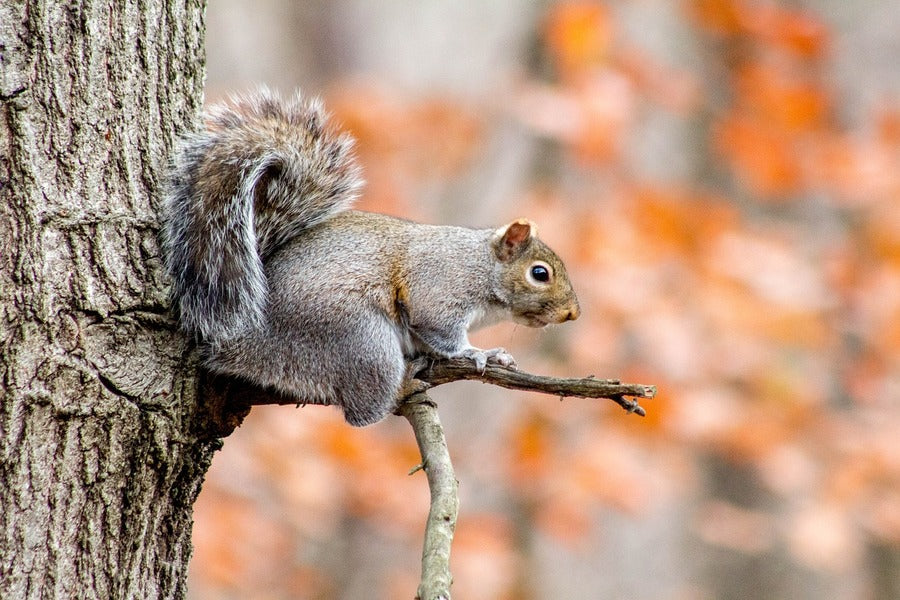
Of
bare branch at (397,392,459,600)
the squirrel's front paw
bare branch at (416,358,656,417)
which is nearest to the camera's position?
bare branch at (397,392,459,600)

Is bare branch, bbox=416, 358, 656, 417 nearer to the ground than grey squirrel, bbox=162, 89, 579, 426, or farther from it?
nearer to the ground

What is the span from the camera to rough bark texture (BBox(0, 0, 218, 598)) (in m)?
1.72

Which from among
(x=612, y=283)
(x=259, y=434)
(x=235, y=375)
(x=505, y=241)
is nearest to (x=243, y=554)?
(x=259, y=434)

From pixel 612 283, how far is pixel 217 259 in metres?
3.89

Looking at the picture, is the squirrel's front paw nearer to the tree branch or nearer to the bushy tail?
the tree branch

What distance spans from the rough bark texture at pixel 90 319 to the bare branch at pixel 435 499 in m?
0.45

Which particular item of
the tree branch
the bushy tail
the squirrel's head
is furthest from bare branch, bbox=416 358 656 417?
the squirrel's head

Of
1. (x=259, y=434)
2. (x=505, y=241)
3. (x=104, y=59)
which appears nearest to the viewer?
(x=104, y=59)

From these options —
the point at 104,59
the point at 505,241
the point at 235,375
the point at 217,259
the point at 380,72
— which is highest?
the point at 380,72

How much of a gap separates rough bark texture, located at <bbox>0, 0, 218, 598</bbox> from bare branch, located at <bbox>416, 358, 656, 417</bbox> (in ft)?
1.99

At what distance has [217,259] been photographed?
212cm

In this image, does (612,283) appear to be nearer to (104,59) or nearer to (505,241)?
(505,241)

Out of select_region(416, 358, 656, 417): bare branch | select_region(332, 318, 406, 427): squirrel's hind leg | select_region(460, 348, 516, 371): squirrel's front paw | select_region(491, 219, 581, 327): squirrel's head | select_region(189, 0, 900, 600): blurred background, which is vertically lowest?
select_region(416, 358, 656, 417): bare branch

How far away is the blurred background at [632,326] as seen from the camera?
5531mm
